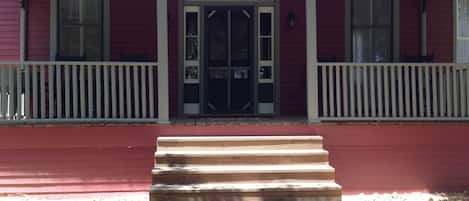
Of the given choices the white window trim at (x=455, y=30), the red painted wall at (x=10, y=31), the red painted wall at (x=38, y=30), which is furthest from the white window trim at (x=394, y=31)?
the red painted wall at (x=10, y=31)

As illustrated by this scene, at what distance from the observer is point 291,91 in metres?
9.87

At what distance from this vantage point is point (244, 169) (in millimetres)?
7137

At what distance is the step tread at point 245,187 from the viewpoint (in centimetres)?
679

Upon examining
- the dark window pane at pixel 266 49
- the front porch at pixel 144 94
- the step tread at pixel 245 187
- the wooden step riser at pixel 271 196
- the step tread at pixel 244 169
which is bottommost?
the wooden step riser at pixel 271 196

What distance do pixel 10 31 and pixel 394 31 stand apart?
656cm

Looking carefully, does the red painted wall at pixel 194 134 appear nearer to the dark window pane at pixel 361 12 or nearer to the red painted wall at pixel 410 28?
the red painted wall at pixel 410 28

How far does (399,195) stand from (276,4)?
3.92m

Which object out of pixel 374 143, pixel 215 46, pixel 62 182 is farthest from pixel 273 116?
pixel 62 182

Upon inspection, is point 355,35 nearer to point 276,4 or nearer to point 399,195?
point 276,4

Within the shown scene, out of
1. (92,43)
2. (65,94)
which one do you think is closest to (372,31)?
(92,43)

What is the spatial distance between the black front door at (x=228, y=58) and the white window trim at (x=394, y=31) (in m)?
1.64

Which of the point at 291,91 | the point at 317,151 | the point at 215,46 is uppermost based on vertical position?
the point at 215,46

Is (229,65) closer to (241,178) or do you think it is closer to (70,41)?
(70,41)

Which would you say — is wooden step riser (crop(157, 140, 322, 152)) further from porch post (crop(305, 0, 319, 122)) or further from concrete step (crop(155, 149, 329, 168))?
porch post (crop(305, 0, 319, 122))
